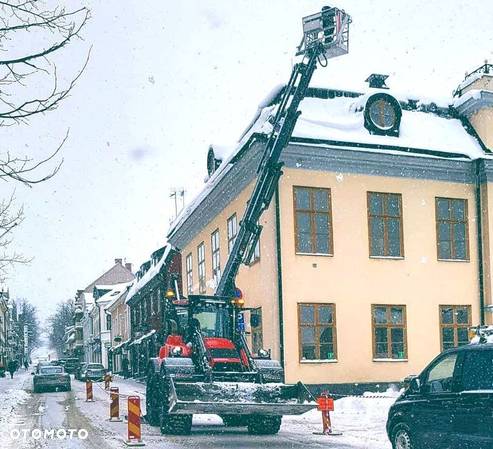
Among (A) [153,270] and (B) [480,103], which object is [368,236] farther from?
(A) [153,270]

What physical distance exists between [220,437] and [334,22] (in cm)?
1020

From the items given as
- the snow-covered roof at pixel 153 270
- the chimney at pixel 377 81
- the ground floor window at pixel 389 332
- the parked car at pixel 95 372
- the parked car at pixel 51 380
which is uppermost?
the chimney at pixel 377 81

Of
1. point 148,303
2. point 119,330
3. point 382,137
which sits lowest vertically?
point 119,330

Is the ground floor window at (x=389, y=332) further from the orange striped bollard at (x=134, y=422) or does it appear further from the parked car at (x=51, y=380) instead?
the parked car at (x=51, y=380)

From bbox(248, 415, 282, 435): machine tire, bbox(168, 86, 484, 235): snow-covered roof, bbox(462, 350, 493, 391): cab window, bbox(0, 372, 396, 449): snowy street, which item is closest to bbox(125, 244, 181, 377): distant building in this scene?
bbox(168, 86, 484, 235): snow-covered roof

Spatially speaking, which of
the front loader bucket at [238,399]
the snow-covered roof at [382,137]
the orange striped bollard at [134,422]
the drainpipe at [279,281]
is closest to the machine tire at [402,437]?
the front loader bucket at [238,399]

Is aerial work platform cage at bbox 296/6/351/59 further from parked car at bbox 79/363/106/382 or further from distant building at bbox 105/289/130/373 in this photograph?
distant building at bbox 105/289/130/373

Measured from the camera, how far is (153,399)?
1758cm

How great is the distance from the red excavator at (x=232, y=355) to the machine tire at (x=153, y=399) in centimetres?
2

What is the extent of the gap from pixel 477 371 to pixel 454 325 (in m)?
17.1

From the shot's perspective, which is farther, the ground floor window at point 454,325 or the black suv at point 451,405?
the ground floor window at point 454,325

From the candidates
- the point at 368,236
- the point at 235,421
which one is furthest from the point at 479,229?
the point at 235,421

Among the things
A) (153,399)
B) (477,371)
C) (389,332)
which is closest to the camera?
(477,371)

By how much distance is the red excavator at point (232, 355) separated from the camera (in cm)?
1494
